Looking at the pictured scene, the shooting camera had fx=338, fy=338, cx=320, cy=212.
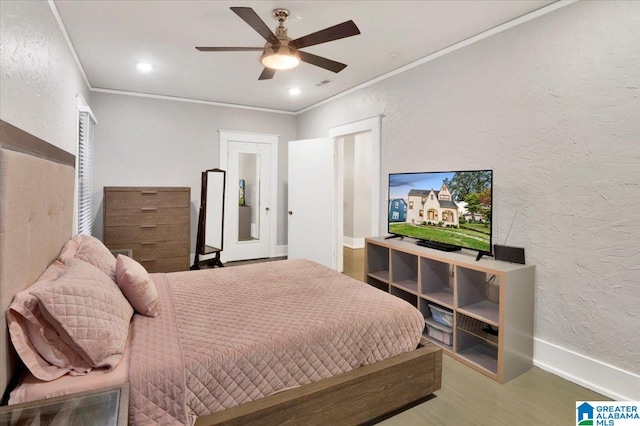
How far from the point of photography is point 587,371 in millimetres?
2203

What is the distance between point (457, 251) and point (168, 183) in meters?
4.13

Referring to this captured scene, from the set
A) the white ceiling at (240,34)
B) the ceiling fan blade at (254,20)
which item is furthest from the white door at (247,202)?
the ceiling fan blade at (254,20)

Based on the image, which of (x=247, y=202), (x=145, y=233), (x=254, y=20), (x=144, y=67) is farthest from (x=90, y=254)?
(x=247, y=202)

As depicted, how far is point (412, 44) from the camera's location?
303 centimetres

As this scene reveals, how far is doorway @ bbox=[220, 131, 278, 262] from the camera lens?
5.47 metres

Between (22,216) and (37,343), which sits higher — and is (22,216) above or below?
above

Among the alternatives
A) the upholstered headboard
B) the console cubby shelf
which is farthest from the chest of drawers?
the console cubby shelf

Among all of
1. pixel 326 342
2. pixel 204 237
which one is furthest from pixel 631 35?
pixel 204 237

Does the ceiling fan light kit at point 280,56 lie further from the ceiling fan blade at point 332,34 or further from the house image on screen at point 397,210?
the house image on screen at point 397,210

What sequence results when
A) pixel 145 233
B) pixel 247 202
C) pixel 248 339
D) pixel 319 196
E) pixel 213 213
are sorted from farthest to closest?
pixel 247 202 → pixel 213 213 → pixel 319 196 → pixel 145 233 → pixel 248 339

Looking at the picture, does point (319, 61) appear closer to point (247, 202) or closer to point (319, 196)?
point (319, 196)

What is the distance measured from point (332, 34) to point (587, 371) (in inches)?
108

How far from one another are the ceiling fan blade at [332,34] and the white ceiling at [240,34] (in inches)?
12.9

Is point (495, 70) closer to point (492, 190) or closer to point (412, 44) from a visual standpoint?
point (412, 44)
